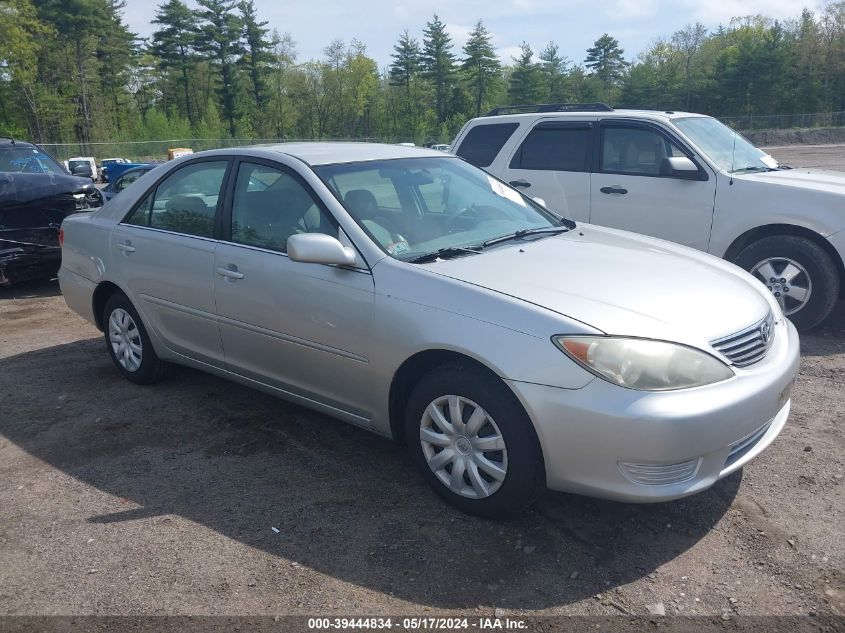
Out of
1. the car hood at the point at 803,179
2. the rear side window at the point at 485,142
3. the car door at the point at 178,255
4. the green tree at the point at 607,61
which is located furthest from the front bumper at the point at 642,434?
the green tree at the point at 607,61

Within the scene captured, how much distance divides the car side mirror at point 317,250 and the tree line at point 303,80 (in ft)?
192

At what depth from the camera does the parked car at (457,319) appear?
289 cm

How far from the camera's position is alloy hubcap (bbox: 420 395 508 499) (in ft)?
10.3

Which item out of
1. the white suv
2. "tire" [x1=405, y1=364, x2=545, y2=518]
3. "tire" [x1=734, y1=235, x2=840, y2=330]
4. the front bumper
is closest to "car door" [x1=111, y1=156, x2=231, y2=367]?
"tire" [x1=405, y1=364, x2=545, y2=518]

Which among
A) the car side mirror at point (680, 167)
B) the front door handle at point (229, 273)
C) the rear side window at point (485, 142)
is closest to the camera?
the front door handle at point (229, 273)

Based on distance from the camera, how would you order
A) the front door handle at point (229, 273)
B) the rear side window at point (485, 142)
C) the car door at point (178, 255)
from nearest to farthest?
1. the front door handle at point (229, 273)
2. the car door at point (178, 255)
3. the rear side window at point (485, 142)

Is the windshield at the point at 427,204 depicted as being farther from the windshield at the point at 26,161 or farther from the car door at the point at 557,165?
the windshield at the point at 26,161

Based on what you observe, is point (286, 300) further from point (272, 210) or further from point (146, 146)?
point (146, 146)

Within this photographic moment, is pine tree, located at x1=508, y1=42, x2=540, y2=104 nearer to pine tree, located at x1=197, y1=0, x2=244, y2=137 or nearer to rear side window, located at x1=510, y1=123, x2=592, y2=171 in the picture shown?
pine tree, located at x1=197, y1=0, x2=244, y2=137

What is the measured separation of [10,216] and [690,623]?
8.28m

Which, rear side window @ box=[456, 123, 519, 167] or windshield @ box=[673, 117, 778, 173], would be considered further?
rear side window @ box=[456, 123, 519, 167]

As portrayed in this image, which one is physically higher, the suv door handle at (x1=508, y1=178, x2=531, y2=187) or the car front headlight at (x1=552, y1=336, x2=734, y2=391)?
the suv door handle at (x1=508, y1=178, x2=531, y2=187)

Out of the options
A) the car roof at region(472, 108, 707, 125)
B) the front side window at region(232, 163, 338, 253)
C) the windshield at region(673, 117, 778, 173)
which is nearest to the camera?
the front side window at region(232, 163, 338, 253)

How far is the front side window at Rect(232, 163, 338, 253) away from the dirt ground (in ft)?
3.90
